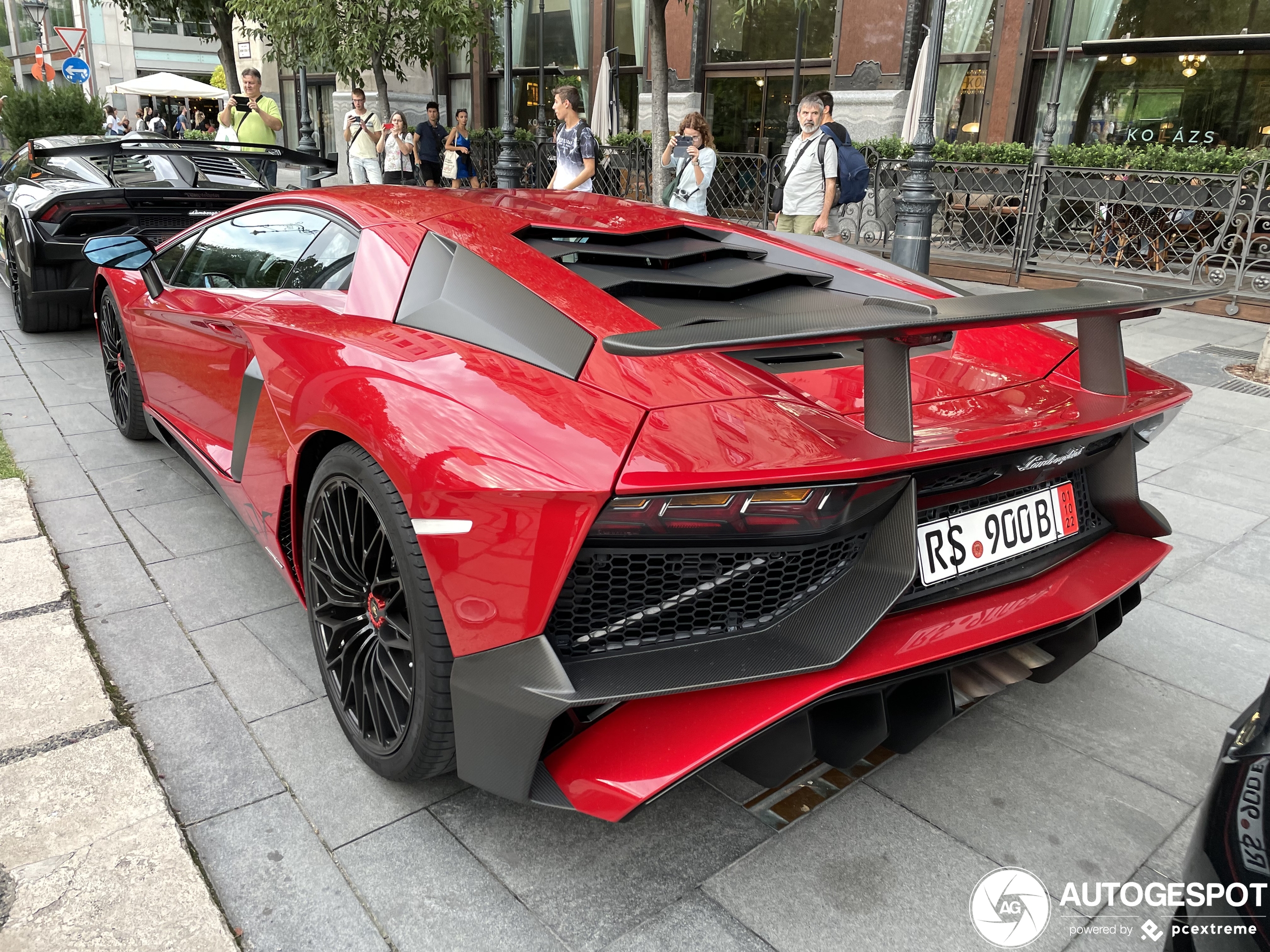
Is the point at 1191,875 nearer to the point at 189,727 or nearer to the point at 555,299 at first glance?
the point at 555,299

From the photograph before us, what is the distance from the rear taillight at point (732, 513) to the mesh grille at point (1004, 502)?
250 mm

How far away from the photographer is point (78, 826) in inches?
79.3

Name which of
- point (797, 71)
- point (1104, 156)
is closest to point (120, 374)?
point (1104, 156)

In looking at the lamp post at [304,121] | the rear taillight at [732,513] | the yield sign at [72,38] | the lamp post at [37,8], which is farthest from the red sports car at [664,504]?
the lamp post at [37,8]

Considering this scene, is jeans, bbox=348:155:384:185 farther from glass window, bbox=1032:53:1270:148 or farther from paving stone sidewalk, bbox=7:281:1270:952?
paving stone sidewalk, bbox=7:281:1270:952

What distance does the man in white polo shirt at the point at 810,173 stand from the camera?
7.02 meters

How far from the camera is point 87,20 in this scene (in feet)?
144

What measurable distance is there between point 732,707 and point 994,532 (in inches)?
29.0

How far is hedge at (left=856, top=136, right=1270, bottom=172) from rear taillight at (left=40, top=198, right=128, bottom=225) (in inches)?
335

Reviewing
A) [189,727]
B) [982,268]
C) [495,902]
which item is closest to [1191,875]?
[495,902]

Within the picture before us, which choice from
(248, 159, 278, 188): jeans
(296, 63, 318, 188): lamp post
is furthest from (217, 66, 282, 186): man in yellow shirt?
(296, 63, 318, 188): lamp post

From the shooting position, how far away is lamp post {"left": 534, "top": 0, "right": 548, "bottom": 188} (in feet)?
50.5

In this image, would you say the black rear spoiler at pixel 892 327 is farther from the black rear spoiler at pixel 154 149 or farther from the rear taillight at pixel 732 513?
the black rear spoiler at pixel 154 149

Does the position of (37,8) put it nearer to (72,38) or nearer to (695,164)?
(72,38)
